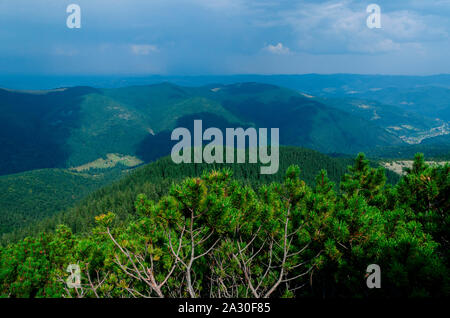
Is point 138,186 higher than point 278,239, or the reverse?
point 278,239

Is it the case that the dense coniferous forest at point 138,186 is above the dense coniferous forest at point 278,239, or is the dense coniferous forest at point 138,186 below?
below

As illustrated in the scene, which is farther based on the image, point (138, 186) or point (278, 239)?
point (138, 186)

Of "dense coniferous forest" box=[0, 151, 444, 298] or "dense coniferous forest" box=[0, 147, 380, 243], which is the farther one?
"dense coniferous forest" box=[0, 147, 380, 243]

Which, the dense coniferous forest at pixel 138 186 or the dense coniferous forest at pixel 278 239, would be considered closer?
the dense coniferous forest at pixel 278 239

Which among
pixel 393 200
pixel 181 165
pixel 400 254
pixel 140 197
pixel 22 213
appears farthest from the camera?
pixel 22 213

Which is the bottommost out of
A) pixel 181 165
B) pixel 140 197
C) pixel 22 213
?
pixel 22 213

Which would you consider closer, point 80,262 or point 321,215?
point 321,215

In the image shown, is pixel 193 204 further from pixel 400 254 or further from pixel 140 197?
pixel 400 254

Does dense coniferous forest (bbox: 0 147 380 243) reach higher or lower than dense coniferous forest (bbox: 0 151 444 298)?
lower
